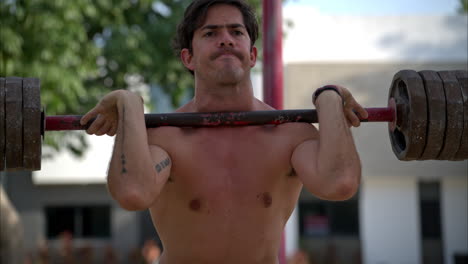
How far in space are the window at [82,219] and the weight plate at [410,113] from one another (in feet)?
49.5

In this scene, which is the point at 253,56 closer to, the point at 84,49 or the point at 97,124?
the point at 97,124

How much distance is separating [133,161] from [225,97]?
49cm

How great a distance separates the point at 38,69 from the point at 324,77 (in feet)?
25.3

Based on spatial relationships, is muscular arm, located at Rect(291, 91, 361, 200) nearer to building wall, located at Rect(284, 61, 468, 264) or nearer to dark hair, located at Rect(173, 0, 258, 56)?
dark hair, located at Rect(173, 0, 258, 56)

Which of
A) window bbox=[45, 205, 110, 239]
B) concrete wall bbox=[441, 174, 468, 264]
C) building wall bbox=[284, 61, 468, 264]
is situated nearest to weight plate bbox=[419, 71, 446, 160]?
building wall bbox=[284, 61, 468, 264]

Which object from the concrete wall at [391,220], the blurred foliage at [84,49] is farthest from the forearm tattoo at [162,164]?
the concrete wall at [391,220]

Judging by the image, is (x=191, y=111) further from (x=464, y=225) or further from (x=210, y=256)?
(x=464, y=225)

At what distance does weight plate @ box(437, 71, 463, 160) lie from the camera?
2.64m

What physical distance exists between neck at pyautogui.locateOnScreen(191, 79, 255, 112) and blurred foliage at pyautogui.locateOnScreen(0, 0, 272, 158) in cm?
461

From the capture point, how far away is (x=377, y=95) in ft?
45.9

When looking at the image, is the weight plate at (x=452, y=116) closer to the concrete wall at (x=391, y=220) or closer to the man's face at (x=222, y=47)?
the man's face at (x=222, y=47)

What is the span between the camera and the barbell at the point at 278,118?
263 cm

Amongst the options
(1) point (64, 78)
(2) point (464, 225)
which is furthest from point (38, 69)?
(2) point (464, 225)

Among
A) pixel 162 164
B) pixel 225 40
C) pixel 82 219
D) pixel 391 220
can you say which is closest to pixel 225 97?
pixel 225 40
